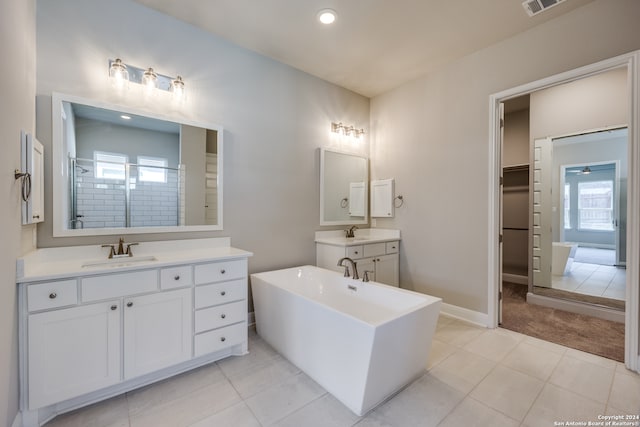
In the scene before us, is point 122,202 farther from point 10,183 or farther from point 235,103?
point 235,103

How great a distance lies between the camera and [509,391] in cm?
180

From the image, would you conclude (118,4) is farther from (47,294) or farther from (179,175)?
(47,294)

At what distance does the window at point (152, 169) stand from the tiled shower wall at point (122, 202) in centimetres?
4

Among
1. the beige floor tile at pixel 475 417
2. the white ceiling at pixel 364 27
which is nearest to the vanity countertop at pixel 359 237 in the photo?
the beige floor tile at pixel 475 417

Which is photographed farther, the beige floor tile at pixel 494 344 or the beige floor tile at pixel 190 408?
the beige floor tile at pixel 494 344

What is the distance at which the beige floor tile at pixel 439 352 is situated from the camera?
215cm

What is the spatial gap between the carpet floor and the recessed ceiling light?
11.5 feet

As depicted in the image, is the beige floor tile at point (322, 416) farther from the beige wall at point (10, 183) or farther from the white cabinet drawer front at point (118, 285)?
the beige wall at point (10, 183)

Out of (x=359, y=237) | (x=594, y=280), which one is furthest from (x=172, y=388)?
(x=594, y=280)

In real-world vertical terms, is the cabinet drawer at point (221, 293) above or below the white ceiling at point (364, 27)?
below

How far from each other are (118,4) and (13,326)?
2377 millimetres

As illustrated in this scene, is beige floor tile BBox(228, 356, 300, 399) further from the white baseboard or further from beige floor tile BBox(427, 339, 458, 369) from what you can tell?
the white baseboard

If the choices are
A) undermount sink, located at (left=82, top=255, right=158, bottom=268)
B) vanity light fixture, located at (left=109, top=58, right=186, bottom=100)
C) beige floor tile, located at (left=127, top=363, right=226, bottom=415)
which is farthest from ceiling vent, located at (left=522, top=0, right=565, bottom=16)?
beige floor tile, located at (left=127, top=363, right=226, bottom=415)

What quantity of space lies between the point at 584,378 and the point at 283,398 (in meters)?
2.18
